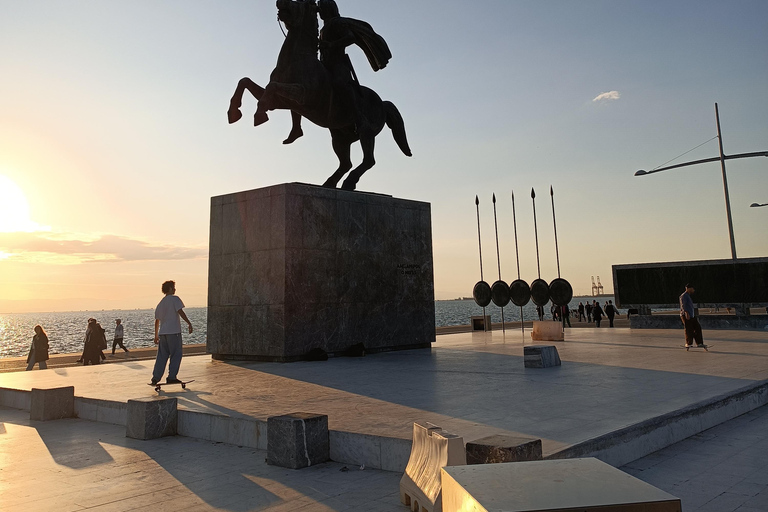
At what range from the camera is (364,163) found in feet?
49.4

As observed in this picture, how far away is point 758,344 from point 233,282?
1306cm

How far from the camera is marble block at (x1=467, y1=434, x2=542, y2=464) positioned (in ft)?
12.7

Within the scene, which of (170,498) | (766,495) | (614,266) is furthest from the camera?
(614,266)

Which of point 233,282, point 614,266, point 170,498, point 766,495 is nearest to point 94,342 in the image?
point 233,282

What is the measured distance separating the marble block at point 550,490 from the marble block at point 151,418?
4.94 metres

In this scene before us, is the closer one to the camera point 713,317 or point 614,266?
point 713,317

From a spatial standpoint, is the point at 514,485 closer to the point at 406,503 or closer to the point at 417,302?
the point at 406,503

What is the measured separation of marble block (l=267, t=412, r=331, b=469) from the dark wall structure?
2055 centimetres

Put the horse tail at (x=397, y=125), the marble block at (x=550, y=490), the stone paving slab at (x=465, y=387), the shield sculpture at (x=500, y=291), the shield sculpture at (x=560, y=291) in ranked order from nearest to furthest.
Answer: the marble block at (x=550, y=490), the stone paving slab at (x=465, y=387), the horse tail at (x=397, y=125), the shield sculpture at (x=560, y=291), the shield sculpture at (x=500, y=291)

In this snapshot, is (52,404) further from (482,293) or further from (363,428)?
(482,293)

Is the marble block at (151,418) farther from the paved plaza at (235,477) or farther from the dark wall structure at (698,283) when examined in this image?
the dark wall structure at (698,283)

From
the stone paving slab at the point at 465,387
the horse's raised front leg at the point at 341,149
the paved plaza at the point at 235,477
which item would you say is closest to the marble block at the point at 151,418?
the paved plaza at the point at 235,477

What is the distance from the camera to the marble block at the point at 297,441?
5.21m

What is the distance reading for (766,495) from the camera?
4.08 metres
